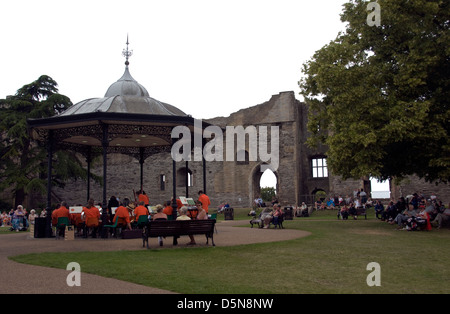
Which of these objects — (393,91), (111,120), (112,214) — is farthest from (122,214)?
(393,91)

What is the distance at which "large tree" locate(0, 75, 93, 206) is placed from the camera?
86.8 feet

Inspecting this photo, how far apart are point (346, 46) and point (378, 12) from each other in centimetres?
163

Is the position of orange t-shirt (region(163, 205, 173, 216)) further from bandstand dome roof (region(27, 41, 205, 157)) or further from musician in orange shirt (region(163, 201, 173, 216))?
bandstand dome roof (region(27, 41, 205, 157))

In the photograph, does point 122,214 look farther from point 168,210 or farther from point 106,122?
point 106,122

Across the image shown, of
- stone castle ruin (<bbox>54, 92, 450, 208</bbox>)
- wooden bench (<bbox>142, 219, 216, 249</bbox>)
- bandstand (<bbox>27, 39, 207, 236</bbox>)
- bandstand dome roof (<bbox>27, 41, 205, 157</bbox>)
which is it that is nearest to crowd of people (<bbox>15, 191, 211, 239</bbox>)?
bandstand (<bbox>27, 39, 207, 236</bbox>)

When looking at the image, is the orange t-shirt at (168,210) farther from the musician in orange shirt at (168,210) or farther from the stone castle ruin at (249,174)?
the stone castle ruin at (249,174)

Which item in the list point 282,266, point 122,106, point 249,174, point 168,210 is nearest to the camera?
point 282,266

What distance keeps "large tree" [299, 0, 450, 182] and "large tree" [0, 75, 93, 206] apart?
19.2 meters

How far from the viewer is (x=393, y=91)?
48.4 feet

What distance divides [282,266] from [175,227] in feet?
11.3

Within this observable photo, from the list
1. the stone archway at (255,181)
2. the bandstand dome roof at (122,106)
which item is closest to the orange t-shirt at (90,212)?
the bandstand dome roof at (122,106)
